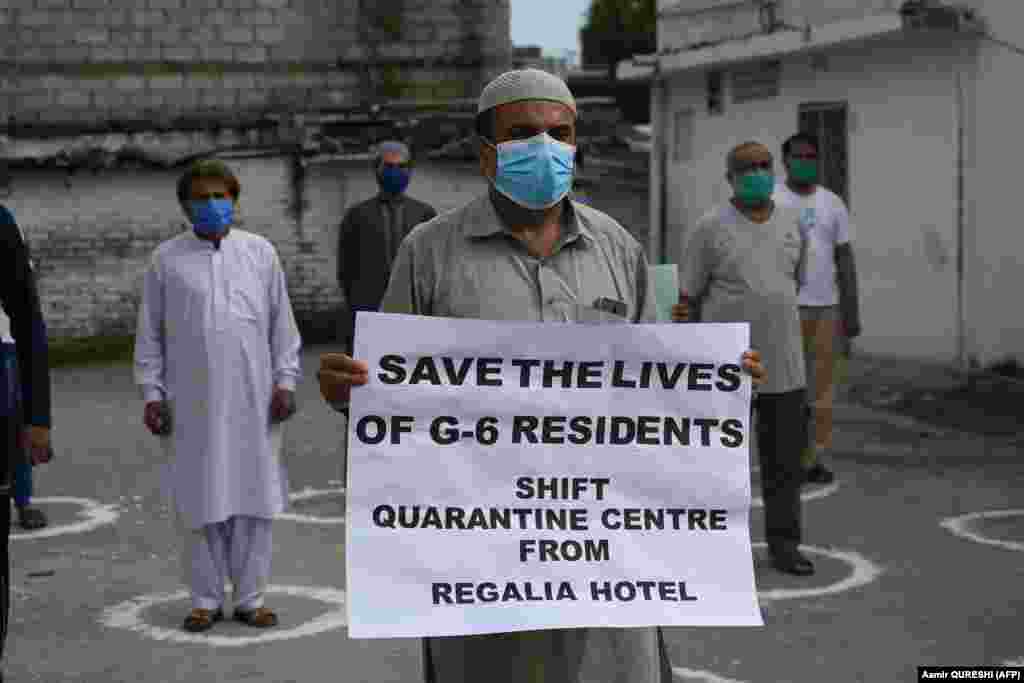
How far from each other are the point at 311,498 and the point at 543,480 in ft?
20.5

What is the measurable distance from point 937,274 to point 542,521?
1289 cm

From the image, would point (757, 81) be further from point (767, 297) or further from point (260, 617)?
point (260, 617)

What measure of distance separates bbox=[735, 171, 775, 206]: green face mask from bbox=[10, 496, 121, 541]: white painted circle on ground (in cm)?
398

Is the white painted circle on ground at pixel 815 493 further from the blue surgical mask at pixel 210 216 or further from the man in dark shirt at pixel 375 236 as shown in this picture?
the blue surgical mask at pixel 210 216

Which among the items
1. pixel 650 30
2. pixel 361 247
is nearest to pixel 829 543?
pixel 361 247

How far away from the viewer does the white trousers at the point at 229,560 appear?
22.2 ft

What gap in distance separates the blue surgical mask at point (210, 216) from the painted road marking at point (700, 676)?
252cm

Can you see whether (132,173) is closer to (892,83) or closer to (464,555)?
(892,83)

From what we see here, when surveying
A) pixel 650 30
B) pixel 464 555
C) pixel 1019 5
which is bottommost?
pixel 464 555

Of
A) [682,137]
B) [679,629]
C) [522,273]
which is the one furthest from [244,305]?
[682,137]

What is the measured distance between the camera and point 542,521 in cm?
377

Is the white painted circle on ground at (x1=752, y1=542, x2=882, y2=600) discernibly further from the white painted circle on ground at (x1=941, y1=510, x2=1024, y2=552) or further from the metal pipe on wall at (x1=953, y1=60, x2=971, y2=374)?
the metal pipe on wall at (x1=953, y1=60, x2=971, y2=374)

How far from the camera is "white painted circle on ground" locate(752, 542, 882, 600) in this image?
7.32m

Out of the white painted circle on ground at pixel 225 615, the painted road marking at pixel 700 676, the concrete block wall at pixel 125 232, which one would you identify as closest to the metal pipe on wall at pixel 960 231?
the concrete block wall at pixel 125 232
